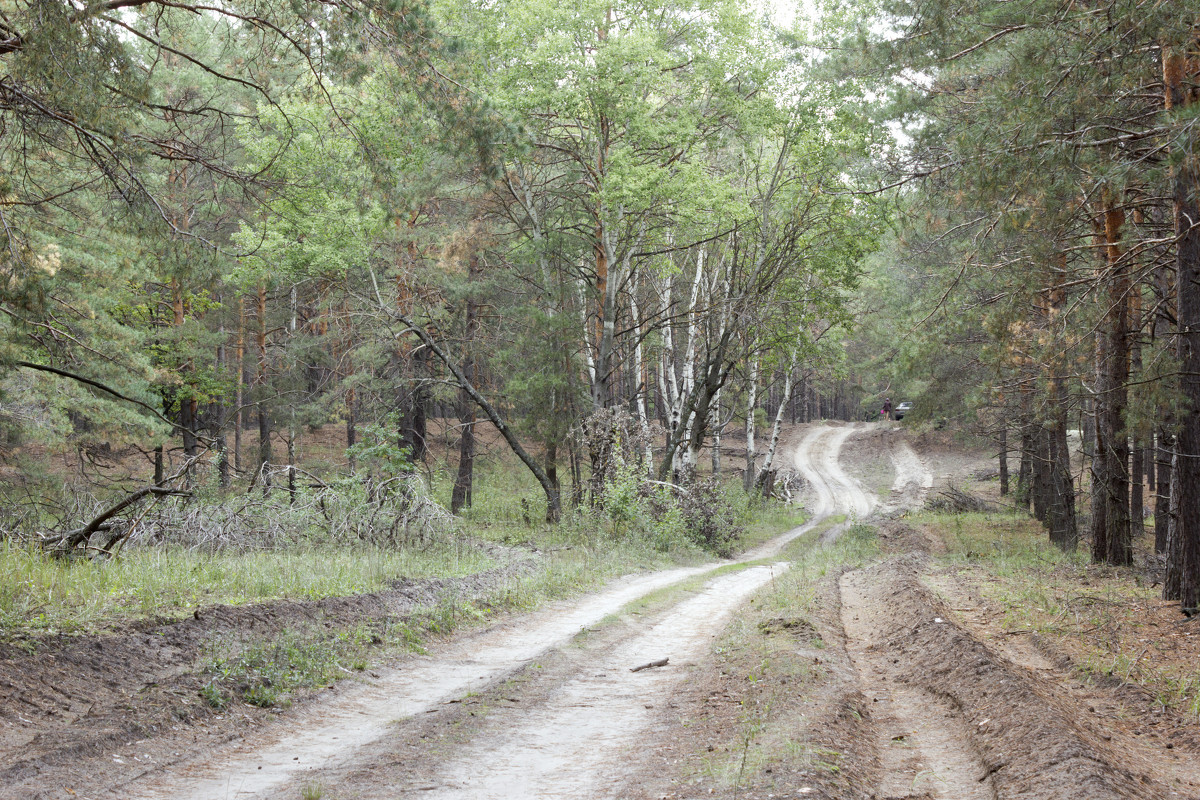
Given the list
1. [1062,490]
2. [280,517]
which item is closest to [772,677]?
[280,517]

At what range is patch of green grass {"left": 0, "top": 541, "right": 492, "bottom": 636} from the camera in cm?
675

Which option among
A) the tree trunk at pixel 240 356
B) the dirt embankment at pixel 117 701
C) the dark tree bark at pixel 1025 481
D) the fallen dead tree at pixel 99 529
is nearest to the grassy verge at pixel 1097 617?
the dirt embankment at pixel 117 701

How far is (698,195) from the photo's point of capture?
1841 centimetres

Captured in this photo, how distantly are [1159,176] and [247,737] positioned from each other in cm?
999

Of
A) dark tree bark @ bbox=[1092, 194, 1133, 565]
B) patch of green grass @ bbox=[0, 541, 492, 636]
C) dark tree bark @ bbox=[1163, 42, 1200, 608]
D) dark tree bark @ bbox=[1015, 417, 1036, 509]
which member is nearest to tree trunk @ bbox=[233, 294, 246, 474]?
patch of green grass @ bbox=[0, 541, 492, 636]

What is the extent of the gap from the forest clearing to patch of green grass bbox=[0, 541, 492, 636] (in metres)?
0.08

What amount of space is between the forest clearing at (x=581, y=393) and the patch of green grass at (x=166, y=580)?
0.08m

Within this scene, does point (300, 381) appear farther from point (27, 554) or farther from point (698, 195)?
point (27, 554)

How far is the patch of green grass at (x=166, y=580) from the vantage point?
22.2ft

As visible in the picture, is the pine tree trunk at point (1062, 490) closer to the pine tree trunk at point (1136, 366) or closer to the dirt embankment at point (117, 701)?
the pine tree trunk at point (1136, 366)

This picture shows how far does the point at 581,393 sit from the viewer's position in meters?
21.4

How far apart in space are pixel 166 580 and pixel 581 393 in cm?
1379

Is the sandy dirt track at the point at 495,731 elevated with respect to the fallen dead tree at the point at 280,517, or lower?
lower

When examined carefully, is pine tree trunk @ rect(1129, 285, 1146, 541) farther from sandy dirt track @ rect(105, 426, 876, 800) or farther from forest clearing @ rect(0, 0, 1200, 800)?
sandy dirt track @ rect(105, 426, 876, 800)
